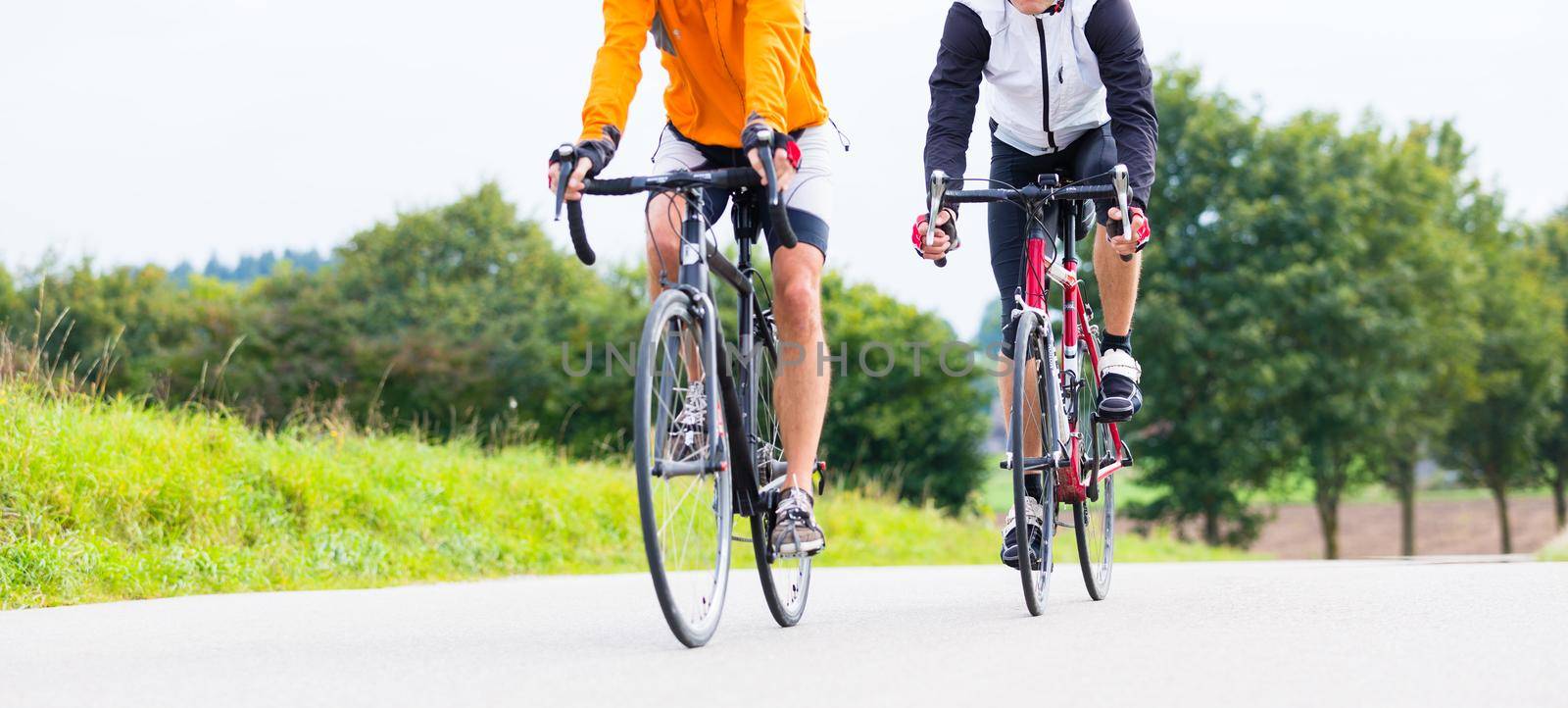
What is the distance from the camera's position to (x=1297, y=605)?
16.1 feet

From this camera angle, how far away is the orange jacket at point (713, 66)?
4.32 m

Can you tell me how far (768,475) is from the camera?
181 inches

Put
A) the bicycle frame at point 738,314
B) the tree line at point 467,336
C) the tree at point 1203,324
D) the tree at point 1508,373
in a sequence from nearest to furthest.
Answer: the bicycle frame at point 738,314
the tree at point 1203,324
the tree line at point 467,336
the tree at point 1508,373

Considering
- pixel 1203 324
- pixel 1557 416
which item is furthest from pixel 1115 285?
pixel 1557 416

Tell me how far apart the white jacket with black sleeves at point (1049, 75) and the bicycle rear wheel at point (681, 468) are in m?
1.80

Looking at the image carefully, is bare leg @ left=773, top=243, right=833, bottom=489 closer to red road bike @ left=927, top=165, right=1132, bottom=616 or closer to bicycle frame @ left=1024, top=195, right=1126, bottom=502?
red road bike @ left=927, top=165, right=1132, bottom=616

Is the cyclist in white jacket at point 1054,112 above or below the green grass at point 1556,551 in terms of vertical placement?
above

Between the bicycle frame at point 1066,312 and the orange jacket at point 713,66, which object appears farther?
the bicycle frame at point 1066,312

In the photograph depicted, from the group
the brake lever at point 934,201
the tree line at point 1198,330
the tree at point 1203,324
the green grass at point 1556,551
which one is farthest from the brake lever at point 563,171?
the tree at point 1203,324

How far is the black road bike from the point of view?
12.1ft

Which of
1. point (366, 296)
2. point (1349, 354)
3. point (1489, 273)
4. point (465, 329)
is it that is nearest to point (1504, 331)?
point (1489, 273)

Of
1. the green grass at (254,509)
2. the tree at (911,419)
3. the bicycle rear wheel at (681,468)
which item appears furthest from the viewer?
the tree at (911,419)

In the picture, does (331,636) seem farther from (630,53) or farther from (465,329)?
(465,329)

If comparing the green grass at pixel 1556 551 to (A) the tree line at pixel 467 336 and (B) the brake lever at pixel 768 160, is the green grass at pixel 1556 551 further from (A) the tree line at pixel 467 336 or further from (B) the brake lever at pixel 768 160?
(A) the tree line at pixel 467 336
